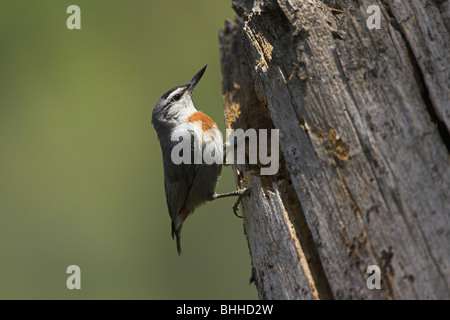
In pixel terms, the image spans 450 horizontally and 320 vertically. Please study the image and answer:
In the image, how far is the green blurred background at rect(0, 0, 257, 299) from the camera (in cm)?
705

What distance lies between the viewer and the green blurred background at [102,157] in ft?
23.1

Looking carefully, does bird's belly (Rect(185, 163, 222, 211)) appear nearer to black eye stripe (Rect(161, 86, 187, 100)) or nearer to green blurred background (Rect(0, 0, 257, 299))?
black eye stripe (Rect(161, 86, 187, 100))

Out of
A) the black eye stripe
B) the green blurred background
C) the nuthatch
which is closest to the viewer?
the nuthatch

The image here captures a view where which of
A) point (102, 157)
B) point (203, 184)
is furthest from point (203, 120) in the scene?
point (102, 157)

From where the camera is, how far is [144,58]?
7945 mm

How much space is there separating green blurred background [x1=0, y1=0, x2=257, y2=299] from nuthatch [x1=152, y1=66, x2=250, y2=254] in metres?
2.24

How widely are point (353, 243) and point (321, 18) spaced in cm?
148

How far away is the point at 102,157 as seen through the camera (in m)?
7.50

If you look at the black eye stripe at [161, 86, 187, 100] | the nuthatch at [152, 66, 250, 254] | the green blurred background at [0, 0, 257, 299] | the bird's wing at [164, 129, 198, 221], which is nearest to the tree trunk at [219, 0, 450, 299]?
the nuthatch at [152, 66, 250, 254]

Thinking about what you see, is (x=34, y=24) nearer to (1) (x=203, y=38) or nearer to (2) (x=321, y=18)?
(1) (x=203, y=38)

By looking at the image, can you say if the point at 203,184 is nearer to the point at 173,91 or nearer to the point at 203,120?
the point at 203,120

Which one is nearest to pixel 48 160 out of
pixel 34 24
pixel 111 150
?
pixel 111 150

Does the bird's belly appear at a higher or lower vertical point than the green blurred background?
lower

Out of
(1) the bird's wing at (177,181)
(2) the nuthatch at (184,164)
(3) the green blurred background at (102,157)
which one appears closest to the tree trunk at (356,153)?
(2) the nuthatch at (184,164)
